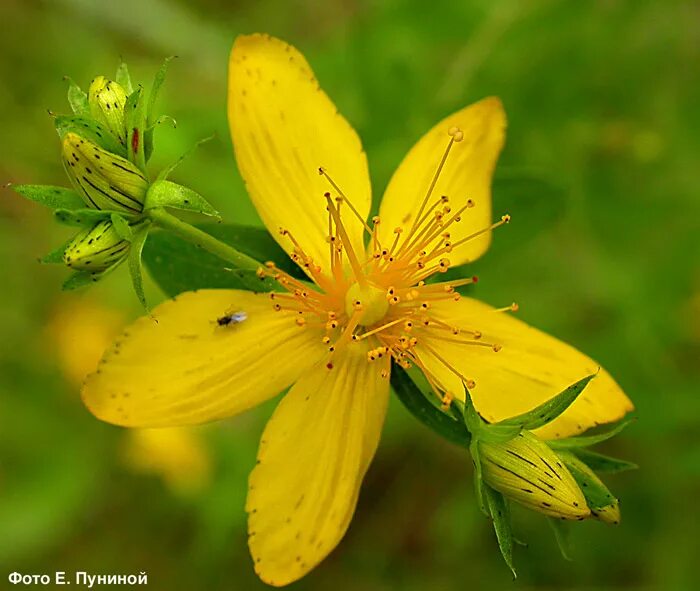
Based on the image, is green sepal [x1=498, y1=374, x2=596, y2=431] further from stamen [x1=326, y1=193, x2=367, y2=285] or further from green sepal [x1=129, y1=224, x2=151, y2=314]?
green sepal [x1=129, y1=224, x2=151, y2=314]

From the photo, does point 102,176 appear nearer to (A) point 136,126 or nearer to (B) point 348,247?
(A) point 136,126

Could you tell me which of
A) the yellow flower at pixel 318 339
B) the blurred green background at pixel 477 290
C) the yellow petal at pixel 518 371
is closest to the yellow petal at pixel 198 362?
the yellow flower at pixel 318 339

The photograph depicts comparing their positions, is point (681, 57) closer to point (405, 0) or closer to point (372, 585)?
point (405, 0)

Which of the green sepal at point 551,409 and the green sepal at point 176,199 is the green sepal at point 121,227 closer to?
the green sepal at point 176,199

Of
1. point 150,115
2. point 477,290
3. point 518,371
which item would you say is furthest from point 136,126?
point 477,290

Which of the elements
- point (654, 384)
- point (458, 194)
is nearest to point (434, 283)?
point (458, 194)

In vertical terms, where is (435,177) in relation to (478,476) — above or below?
above

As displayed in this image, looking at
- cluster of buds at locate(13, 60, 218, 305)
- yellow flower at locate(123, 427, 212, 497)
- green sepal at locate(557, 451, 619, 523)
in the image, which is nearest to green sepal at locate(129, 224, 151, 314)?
cluster of buds at locate(13, 60, 218, 305)
